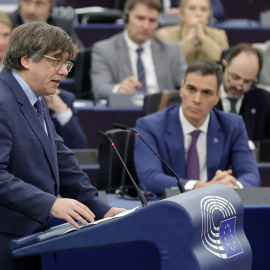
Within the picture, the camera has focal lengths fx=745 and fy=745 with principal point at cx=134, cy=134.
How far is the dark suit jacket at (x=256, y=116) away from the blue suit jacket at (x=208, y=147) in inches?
38.4

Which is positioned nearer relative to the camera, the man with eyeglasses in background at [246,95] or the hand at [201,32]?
the man with eyeglasses in background at [246,95]

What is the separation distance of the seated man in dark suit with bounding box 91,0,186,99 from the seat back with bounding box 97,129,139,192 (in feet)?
5.67

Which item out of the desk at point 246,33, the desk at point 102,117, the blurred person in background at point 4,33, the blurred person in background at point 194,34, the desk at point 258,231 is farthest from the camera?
the desk at point 246,33

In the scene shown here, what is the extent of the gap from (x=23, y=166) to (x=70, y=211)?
20cm

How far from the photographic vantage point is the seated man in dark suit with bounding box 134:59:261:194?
11.8 feet

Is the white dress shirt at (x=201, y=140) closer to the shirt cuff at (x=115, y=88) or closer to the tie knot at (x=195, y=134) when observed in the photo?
the tie knot at (x=195, y=134)

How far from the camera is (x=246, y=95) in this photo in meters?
4.77

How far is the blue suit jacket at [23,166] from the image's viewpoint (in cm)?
206

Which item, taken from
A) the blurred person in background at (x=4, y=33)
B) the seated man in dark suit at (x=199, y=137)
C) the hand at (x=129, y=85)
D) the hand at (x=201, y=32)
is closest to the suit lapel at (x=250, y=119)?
the hand at (x=129, y=85)

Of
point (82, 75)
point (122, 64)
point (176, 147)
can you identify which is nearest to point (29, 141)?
point (176, 147)

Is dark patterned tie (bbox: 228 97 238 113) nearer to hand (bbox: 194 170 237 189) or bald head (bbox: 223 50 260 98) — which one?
bald head (bbox: 223 50 260 98)

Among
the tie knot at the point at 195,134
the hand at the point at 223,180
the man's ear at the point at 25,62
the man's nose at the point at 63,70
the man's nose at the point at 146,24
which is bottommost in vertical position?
the hand at the point at 223,180

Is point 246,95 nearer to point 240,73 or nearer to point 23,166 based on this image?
point 240,73

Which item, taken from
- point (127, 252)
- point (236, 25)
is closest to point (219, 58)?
point (236, 25)
